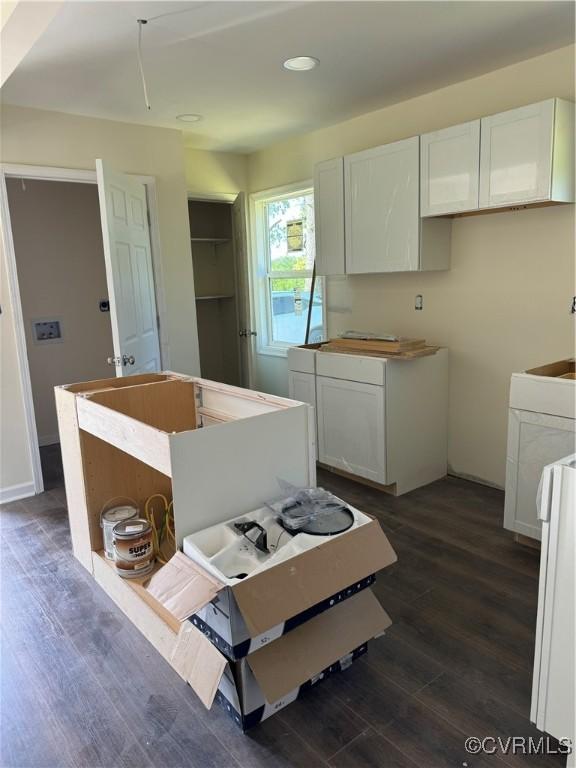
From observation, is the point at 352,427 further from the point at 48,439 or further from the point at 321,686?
the point at 48,439

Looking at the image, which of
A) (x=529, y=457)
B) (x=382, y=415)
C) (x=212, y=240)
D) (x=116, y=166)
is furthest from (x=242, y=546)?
(x=212, y=240)

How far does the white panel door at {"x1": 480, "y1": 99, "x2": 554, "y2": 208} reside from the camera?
103 inches

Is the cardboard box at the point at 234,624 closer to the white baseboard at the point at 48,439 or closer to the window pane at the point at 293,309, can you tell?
the window pane at the point at 293,309

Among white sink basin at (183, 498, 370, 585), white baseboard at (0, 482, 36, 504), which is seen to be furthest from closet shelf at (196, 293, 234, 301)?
white sink basin at (183, 498, 370, 585)

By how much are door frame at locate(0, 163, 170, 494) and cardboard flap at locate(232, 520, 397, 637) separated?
272 cm

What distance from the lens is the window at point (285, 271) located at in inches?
181

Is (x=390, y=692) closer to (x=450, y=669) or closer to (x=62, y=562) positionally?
(x=450, y=669)

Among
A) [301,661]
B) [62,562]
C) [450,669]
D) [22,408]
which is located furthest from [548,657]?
[22,408]

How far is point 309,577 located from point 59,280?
4.23 meters

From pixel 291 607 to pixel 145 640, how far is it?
3.11ft

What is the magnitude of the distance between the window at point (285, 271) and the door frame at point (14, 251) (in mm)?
1235

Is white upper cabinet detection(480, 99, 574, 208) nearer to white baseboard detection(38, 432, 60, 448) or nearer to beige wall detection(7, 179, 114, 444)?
beige wall detection(7, 179, 114, 444)

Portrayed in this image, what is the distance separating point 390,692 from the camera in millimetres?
1843

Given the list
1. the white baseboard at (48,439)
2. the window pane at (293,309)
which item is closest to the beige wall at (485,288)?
the window pane at (293,309)
